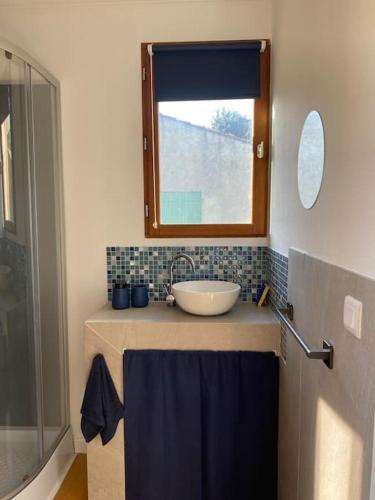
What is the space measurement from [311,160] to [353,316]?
633mm

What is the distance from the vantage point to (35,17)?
2.10m

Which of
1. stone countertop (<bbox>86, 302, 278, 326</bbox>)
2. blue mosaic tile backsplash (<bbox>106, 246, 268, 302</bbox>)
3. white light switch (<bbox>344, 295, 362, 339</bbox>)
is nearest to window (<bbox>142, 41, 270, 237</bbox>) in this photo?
blue mosaic tile backsplash (<bbox>106, 246, 268, 302</bbox>)

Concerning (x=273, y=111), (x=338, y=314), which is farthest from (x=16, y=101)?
(x=338, y=314)

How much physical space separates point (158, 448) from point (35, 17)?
2.43 m

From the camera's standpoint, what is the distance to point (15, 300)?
1893 millimetres

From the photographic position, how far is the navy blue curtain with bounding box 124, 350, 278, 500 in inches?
68.3

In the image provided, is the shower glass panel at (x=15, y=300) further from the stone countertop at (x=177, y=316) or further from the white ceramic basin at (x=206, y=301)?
the white ceramic basin at (x=206, y=301)

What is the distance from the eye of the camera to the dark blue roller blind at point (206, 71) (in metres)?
2.04

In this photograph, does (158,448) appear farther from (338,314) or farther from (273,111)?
(273,111)

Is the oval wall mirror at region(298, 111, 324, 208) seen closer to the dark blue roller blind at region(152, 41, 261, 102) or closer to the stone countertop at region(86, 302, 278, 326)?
the stone countertop at region(86, 302, 278, 326)

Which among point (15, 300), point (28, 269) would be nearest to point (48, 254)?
point (28, 269)

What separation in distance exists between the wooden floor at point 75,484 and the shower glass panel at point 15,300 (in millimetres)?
246

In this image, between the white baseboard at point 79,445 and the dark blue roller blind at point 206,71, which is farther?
the white baseboard at point 79,445

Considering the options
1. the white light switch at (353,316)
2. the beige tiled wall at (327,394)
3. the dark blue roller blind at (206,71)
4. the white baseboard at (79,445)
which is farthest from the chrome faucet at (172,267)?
the white light switch at (353,316)
